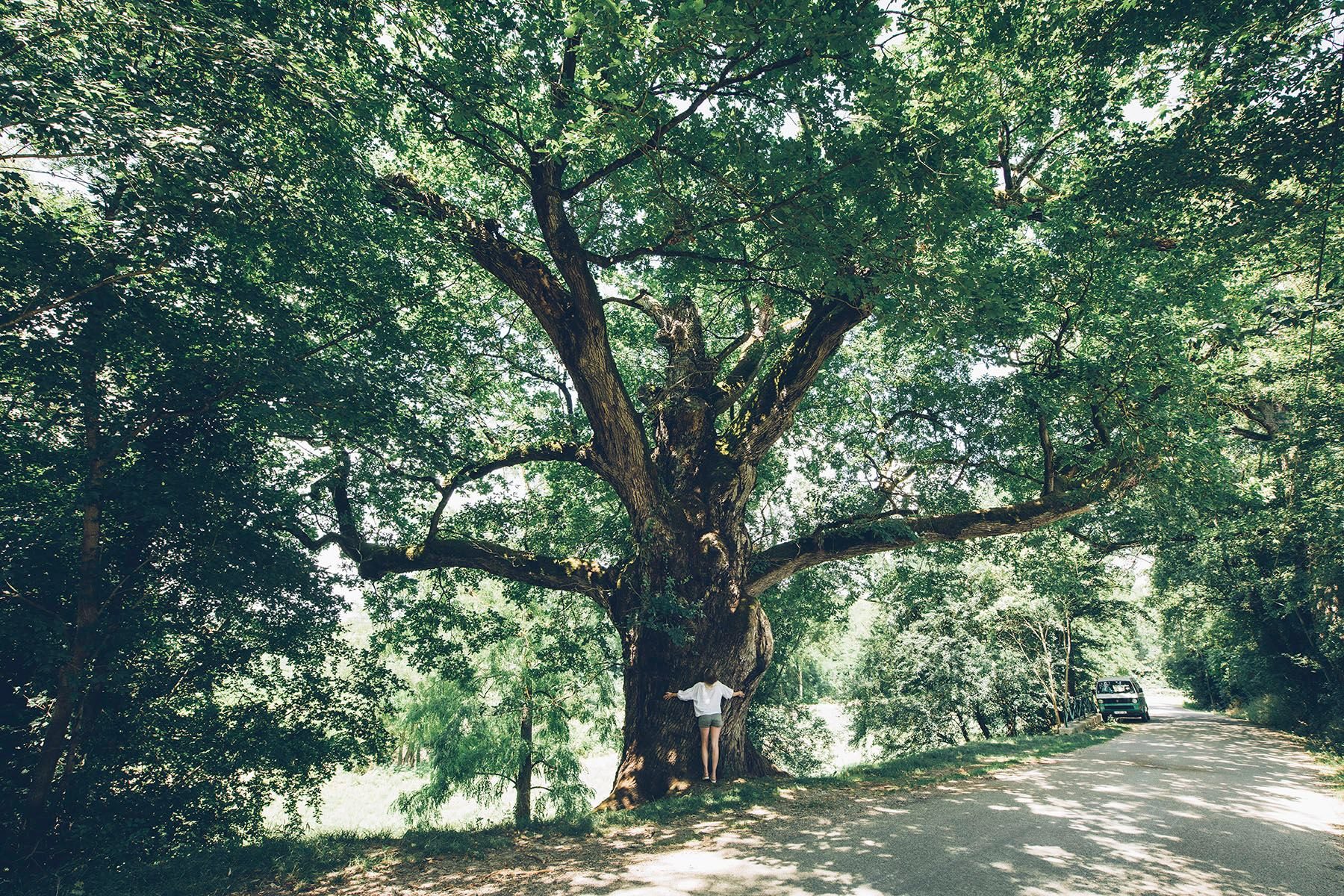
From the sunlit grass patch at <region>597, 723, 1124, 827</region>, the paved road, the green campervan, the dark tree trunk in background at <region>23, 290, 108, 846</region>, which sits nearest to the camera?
the paved road

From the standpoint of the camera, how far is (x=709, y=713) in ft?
25.9

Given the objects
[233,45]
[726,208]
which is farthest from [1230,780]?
[233,45]

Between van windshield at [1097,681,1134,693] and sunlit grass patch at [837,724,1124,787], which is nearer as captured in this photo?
sunlit grass patch at [837,724,1124,787]

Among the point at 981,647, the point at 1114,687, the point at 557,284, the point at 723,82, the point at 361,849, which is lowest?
the point at 1114,687

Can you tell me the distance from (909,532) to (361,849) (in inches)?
318

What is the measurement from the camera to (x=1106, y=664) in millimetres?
24859

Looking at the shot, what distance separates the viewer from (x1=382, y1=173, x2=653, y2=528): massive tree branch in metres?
7.38

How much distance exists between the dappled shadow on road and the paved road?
2 cm

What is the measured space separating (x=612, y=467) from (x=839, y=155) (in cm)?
486

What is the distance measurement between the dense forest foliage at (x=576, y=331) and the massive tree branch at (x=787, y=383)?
0.19ft

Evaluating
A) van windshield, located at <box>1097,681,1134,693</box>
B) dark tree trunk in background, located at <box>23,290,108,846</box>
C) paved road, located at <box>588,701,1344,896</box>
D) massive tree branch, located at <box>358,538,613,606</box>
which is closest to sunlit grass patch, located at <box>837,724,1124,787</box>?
paved road, located at <box>588,701,1344,896</box>

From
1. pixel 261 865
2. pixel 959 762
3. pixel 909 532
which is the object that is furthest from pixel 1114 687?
pixel 261 865

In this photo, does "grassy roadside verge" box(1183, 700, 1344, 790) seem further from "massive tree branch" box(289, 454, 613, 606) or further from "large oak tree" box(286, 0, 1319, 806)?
"massive tree branch" box(289, 454, 613, 606)

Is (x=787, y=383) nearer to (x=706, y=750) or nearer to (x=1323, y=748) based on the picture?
(x=706, y=750)
